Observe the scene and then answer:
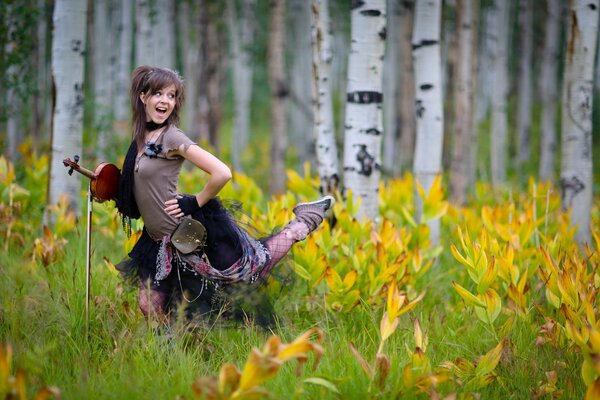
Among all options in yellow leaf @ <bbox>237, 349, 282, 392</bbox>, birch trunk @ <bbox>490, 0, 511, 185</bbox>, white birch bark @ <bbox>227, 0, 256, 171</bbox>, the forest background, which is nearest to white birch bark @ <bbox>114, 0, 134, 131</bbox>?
white birch bark @ <bbox>227, 0, 256, 171</bbox>

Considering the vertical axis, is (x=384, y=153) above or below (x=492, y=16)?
below

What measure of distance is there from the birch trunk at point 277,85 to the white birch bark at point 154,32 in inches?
60.9

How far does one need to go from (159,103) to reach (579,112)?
136 inches

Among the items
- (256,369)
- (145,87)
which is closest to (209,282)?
(145,87)

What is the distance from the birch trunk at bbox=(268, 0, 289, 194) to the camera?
26.4 feet

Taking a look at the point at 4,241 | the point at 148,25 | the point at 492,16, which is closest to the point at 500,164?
the point at 492,16

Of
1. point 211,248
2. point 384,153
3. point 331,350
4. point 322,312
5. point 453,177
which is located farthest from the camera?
point 384,153

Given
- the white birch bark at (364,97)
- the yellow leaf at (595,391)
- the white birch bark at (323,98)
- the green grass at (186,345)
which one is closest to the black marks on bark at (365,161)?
the white birch bark at (364,97)

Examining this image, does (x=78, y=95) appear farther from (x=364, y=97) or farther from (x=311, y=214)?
(x=311, y=214)

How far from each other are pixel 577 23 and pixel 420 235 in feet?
6.81

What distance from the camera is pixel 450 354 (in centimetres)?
295

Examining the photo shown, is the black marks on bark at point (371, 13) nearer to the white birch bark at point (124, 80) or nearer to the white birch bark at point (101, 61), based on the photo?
the white birch bark at point (124, 80)

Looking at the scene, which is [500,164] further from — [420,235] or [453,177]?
[420,235]

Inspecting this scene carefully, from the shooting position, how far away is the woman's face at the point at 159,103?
2.81 m
